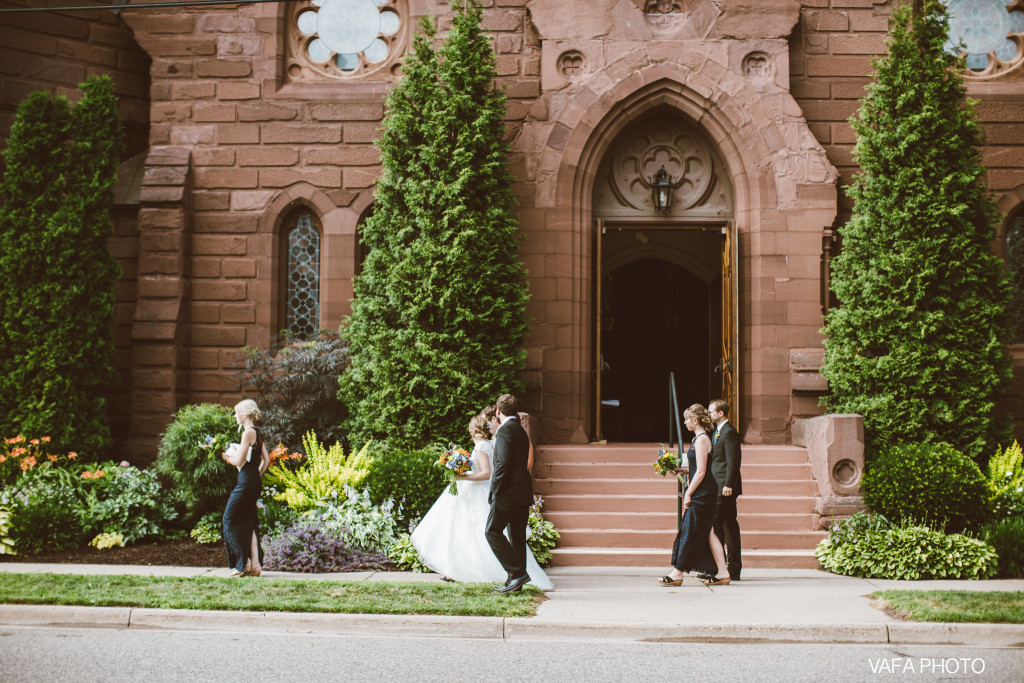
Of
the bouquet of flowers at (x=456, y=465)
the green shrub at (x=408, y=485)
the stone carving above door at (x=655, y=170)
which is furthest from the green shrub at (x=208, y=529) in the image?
the stone carving above door at (x=655, y=170)

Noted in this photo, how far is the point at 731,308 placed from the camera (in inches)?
552

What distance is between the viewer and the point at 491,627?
736 centimetres

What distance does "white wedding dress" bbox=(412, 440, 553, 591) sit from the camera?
31.1ft

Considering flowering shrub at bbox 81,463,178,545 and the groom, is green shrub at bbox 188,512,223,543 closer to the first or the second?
flowering shrub at bbox 81,463,178,545

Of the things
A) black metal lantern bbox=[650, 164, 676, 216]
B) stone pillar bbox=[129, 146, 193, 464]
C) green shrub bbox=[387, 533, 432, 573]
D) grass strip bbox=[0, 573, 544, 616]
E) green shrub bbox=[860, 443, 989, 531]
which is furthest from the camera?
black metal lantern bbox=[650, 164, 676, 216]

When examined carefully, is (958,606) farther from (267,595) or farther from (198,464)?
(198,464)

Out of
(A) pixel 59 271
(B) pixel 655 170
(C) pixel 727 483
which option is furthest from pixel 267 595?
(B) pixel 655 170

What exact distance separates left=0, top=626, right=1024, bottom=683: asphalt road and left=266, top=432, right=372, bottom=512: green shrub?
4.14 metres

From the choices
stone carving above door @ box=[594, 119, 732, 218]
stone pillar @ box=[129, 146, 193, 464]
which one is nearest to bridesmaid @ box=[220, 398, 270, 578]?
stone pillar @ box=[129, 146, 193, 464]

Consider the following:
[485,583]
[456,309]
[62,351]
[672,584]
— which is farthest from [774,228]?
[62,351]

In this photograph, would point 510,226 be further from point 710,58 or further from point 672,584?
point 672,584

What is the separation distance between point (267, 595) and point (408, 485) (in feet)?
9.79

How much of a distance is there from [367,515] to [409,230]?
4.01 meters

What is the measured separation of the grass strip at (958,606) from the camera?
7.42 m
